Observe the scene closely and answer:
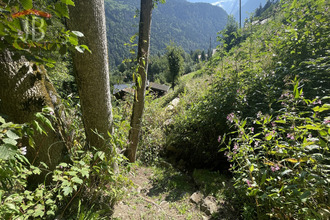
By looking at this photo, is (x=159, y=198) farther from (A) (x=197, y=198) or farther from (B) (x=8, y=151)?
(B) (x=8, y=151)

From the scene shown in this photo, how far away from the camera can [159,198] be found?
2.54m

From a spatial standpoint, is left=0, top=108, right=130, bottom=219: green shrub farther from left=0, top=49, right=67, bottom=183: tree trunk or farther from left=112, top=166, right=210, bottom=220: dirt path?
left=112, top=166, right=210, bottom=220: dirt path

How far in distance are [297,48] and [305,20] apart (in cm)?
41

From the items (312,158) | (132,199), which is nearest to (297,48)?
(312,158)

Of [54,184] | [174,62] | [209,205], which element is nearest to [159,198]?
[209,205]

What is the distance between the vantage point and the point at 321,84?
2.13 m

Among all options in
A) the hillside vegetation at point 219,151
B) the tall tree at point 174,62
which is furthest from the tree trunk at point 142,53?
the tall tree at point 174,62

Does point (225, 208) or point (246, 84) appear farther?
point (246, 84)

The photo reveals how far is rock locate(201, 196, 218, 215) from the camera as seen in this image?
216 cm

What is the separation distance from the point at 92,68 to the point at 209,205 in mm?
2245

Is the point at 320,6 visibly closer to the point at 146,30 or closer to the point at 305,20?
the point at 305,20

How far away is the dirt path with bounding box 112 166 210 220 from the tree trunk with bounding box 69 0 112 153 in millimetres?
703

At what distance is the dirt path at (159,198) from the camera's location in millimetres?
2029

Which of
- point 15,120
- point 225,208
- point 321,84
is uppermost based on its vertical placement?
point 321,84
